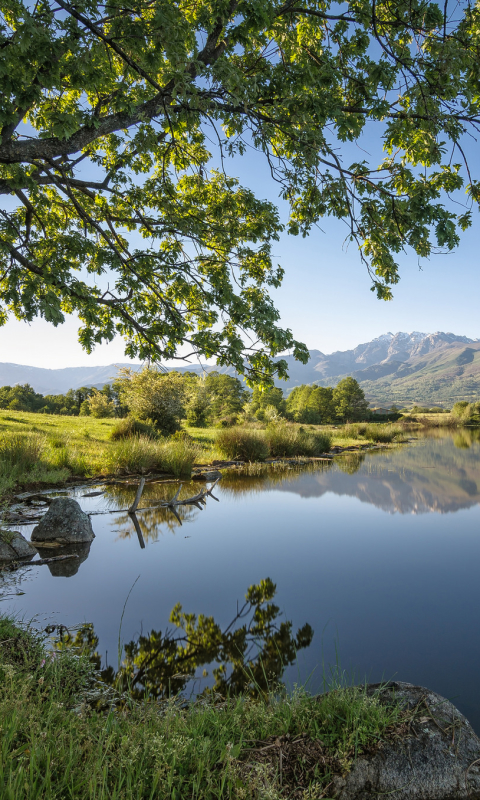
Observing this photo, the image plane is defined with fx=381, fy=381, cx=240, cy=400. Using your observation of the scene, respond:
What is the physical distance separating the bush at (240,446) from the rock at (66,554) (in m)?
11.4

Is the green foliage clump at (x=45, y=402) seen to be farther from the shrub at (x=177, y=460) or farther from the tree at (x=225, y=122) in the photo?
the tree at (x=225, y=122)

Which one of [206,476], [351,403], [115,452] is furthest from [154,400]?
[351,403]

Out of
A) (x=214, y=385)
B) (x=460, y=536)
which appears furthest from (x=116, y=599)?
(x=214, y=385)

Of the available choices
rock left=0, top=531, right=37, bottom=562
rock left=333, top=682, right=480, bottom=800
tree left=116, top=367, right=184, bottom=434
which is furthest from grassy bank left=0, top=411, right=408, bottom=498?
rock left=333, top=682, right=480, bottom=800

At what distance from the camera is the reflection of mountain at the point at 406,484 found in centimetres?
1118

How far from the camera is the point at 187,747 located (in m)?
2.07

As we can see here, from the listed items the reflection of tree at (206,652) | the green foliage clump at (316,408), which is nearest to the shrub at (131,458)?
the reflection of tree at (206,652)

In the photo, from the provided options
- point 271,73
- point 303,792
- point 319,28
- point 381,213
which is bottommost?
point 303,792

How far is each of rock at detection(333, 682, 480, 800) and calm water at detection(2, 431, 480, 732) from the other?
2.73 ft

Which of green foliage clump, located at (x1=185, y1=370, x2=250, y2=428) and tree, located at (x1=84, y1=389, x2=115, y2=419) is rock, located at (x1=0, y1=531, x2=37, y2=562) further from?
tree, located at (x1=84, y1=389, x2=115, y2=419)

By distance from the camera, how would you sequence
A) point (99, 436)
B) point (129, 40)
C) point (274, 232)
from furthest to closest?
1. point (99, 436)
2. point (274, 232)
3. point (129, 40)

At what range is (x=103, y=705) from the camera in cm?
296

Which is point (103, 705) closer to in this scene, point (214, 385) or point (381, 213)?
point (381, 213)

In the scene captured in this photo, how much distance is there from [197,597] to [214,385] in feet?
163
